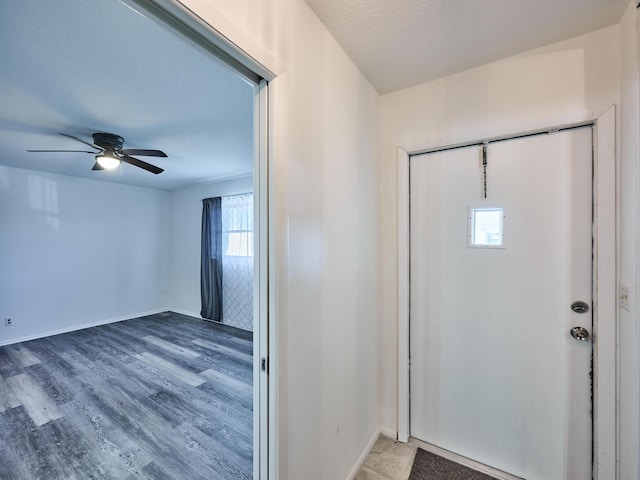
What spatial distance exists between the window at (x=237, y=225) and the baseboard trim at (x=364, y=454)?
296cm

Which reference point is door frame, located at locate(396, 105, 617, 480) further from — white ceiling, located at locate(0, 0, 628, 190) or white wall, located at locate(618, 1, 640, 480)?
white ceiling, located at locate(0, 0, 628, 190)

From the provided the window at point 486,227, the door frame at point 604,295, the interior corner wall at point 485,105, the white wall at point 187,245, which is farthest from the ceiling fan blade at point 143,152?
the door frame at point 604,295

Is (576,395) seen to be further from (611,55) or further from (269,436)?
(611,55)

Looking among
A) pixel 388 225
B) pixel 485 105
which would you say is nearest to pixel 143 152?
pixel 388 225

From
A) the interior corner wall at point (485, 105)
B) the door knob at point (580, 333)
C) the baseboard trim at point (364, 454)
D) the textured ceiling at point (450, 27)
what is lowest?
the baseboard trim at point (364, 454)

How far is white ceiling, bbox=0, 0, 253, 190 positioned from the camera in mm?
1258

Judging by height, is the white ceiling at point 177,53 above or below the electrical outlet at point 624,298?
above

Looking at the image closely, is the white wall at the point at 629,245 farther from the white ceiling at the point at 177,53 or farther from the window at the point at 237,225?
the window at the point at 237,225

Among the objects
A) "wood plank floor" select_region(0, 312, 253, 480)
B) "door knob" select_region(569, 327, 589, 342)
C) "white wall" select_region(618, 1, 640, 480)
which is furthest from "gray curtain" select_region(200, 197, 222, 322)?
"white wall" select_region(618, 1, 640, 480)

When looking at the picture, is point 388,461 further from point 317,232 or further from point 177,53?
point 177,53

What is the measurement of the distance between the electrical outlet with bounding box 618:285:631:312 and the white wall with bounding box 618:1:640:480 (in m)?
0.02

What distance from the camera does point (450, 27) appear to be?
4.18 ft

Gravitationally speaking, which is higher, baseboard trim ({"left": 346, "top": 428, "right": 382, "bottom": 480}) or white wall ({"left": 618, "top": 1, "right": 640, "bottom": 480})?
white wall ({"left": 618, "top": 1, "right": 640, "bottom": 480})

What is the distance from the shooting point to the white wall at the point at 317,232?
3.30 ft
